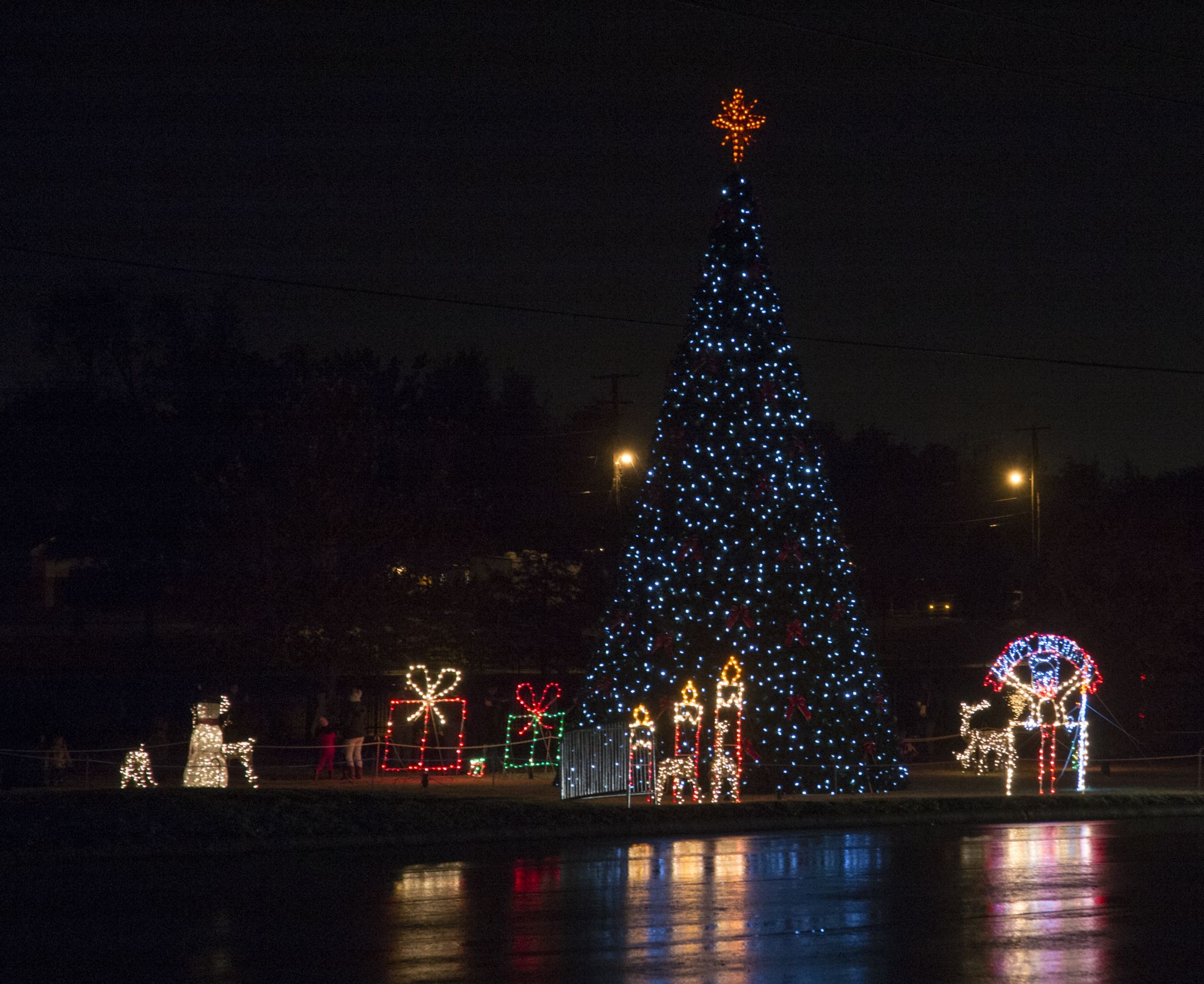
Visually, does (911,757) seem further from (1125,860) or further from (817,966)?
(817,966)

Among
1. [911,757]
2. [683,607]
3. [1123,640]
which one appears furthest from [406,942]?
[1123,640]

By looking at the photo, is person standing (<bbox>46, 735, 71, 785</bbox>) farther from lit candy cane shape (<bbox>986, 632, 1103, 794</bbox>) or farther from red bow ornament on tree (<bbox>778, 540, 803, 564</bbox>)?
lit candy cane shape (<bbox>986, 632, 1103, 794</bbox>)

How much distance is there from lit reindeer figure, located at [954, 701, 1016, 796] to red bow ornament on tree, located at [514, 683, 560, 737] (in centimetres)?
810

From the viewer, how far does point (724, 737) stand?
2395cm

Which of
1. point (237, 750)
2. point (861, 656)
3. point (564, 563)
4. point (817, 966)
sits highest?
point (564, 563)

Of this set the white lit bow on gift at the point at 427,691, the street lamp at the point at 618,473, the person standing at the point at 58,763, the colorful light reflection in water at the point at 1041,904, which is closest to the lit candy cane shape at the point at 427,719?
the white lit bow on gift at the point at 427,691

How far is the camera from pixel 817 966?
10469 mm

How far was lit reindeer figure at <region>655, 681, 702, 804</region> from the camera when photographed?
23328mm

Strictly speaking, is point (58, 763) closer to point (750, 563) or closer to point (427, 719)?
point (427, 719)

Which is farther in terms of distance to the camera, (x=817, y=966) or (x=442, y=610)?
(x=442, y=610)

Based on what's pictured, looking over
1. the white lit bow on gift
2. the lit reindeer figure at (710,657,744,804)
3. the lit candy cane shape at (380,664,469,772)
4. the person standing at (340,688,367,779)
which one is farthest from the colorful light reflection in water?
the white lit bow on gift

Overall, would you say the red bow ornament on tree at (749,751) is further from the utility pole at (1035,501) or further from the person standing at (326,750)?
the utility pole at (1035,501)

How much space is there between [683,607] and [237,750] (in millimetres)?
7331

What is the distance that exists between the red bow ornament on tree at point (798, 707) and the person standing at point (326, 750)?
8.58 meters
